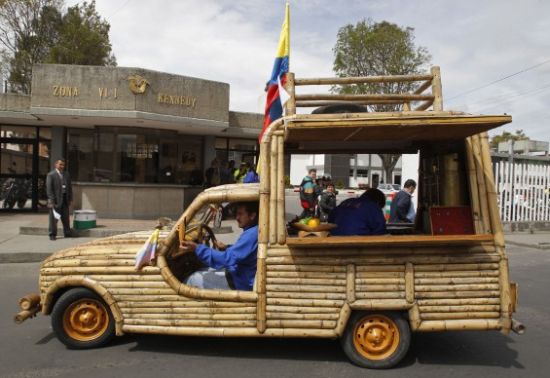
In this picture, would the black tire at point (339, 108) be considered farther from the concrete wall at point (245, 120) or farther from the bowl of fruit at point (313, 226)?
the concrete wall at point (245, 120)

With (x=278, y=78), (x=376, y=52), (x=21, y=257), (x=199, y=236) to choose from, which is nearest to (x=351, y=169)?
(x=376, y=52)

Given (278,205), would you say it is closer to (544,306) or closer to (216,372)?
(216,372)

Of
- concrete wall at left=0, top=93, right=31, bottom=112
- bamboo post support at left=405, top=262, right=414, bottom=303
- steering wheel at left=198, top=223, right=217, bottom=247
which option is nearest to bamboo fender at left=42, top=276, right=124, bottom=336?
steering wheel at left=198, top=223, right=217, bottom=247

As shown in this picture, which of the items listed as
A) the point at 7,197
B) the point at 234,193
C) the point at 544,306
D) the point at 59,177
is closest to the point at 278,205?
the point at 234,193

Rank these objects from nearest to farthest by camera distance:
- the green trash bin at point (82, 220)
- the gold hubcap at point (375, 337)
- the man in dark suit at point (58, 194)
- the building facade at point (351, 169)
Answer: the gold hubcap at point (375, 337) < the man in dark suit at point (58, 194) < the green trash bin at point (82, 220) < the building facade at point (351, 169)

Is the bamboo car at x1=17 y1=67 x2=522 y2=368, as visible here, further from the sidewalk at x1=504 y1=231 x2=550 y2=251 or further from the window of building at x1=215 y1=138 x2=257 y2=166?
the window of building at x1=215 y1=138 x2=257 y2=166

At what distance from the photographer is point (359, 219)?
427 cm

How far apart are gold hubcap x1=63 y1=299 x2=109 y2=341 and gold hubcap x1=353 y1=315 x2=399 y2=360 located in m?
2.26

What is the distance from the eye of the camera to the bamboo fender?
3.94 m

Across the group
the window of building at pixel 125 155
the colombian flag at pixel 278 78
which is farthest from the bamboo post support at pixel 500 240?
the window of building at pixel 125 155

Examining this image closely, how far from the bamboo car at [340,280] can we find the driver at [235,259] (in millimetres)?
159

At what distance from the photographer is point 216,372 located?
370 cm

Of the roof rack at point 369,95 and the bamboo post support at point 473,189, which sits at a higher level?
the roof rack at point 369,95

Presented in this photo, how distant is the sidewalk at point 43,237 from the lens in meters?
8.52
